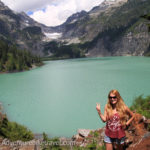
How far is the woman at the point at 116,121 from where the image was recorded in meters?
5.42

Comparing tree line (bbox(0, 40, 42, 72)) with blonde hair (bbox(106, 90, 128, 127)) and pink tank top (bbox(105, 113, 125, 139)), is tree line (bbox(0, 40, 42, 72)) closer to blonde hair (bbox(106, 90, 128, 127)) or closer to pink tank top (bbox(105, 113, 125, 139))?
blonde hair (bbox(106, 90, 128, 127))

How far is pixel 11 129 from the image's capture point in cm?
1328

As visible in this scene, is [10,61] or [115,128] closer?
[115,128]

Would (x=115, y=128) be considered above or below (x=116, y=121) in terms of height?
below

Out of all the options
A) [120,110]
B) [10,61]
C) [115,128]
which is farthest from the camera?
[10,61]

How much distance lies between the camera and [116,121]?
5.43m

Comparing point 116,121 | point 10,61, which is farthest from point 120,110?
point 10,61

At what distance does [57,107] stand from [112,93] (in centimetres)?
2210

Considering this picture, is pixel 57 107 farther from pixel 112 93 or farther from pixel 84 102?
pixel 112 93

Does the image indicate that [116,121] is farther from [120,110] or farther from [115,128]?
[120,110]

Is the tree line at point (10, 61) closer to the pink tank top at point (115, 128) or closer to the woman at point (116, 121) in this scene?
the woman at point (116, 121)

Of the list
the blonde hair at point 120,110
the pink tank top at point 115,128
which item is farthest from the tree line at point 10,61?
the pink tank top at point 115,128

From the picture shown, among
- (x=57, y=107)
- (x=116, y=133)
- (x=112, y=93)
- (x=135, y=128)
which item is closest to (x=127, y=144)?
(x=135, y=128)

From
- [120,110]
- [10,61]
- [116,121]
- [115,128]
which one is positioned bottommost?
[10,61]
